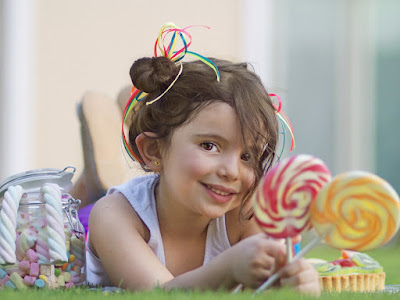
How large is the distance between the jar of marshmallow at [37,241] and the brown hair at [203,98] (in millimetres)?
425

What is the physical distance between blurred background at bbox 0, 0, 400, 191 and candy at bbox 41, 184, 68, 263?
4.89 feet

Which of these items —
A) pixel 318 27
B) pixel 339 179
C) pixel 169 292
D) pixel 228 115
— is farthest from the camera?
pixel 318 27

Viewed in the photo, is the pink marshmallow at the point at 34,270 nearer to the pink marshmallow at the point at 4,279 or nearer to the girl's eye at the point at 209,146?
the pink marshmallow at the point at 4,279

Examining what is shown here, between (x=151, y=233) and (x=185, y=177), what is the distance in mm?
331

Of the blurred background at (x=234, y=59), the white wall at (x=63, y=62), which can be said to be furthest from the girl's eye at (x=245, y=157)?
the white wall at (x=63, y=62)

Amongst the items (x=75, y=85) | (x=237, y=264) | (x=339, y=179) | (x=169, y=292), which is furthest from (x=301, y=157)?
(x=75, y=85)

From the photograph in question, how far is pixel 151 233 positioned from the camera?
2.66 m

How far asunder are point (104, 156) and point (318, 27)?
14.4ft

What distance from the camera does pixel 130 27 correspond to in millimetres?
5977

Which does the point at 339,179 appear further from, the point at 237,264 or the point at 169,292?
the point at 169,292

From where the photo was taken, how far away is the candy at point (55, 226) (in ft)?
7.73

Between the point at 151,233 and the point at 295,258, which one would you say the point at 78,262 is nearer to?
the point at 151,233

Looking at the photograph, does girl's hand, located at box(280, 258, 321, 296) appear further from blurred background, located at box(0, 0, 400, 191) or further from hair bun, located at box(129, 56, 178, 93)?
blurred background, located at box(0, 0, 400, 191)

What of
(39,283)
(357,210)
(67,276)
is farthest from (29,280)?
(357,210)
